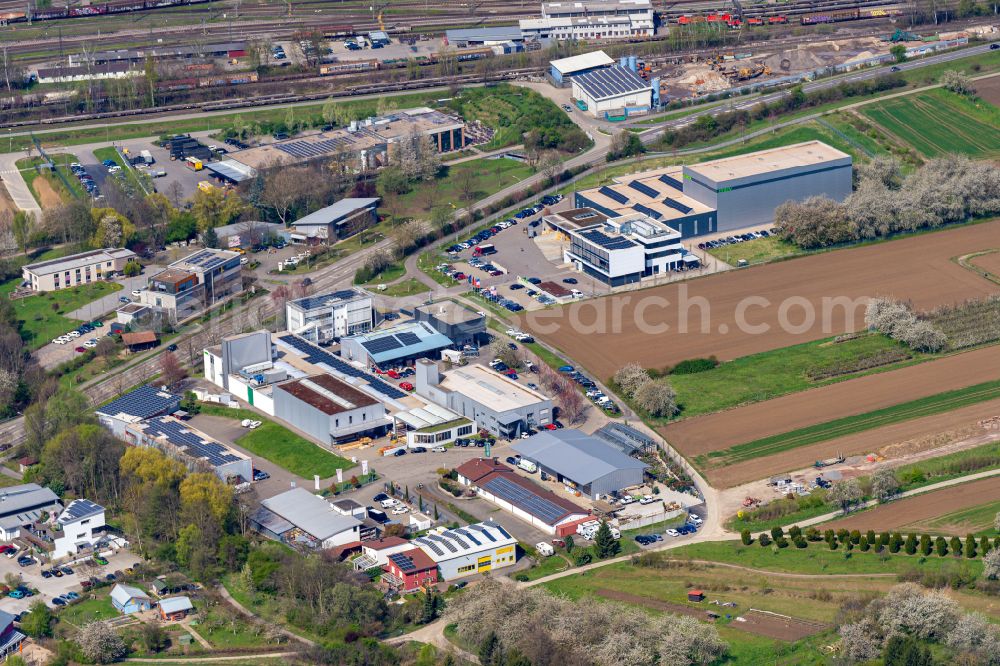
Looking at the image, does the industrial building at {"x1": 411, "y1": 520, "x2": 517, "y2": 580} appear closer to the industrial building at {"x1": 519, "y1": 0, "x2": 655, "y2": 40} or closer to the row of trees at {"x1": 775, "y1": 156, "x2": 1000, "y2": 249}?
the row of trees at {"x1": 775, "y1": 156, "x2": 1000, "y2": 249}

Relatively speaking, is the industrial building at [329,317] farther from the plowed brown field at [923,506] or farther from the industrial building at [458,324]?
the plowed brown field at [923,506]

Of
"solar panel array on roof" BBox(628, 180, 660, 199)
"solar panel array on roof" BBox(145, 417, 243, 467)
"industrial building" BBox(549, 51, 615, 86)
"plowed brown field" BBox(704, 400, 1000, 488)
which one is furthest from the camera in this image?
"industrial building" BBox(549, 51, 615, 86)

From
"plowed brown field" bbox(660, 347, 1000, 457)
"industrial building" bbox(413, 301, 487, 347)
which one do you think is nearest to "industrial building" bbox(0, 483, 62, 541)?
"industrial building" bbox(413, 301, 487, 347)

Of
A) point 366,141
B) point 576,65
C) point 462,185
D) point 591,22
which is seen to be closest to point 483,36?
point 591,22

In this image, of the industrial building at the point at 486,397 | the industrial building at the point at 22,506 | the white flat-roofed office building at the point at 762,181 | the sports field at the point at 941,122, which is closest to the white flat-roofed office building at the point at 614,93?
the sports field at the point at 941,122

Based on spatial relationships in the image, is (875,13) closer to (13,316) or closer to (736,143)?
(736,143)

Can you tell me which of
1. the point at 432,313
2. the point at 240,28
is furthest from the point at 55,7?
the point at 432,313
